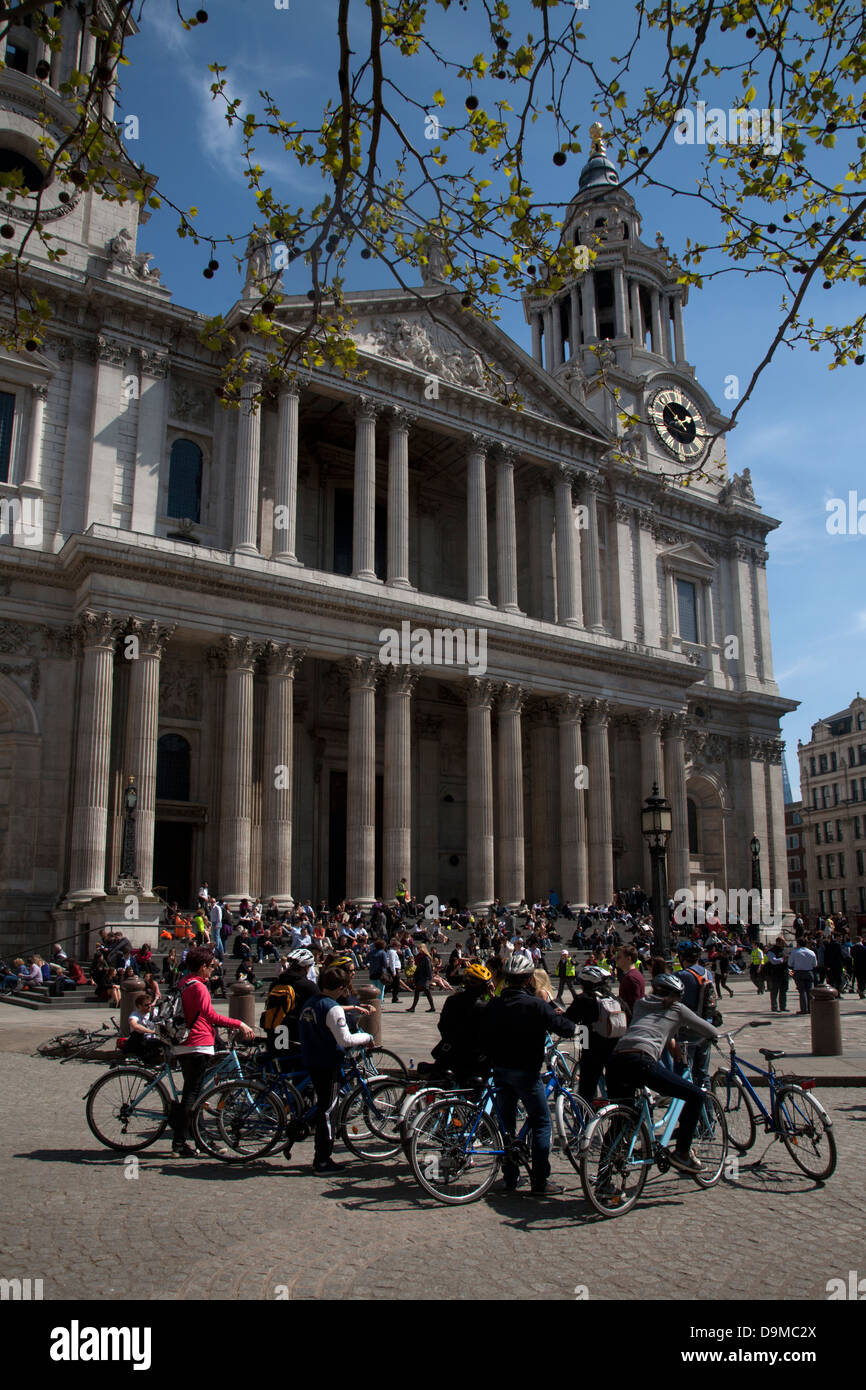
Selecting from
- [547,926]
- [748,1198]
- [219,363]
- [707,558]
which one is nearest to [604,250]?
[707,558]

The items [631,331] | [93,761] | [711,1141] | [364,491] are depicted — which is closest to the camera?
[711,1141]

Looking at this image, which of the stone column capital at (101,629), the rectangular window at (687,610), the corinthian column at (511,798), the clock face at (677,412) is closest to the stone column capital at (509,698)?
the corinthian column at (511,798)

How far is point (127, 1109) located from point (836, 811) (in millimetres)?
86284

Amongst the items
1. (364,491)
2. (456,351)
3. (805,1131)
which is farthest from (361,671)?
(805,1131)

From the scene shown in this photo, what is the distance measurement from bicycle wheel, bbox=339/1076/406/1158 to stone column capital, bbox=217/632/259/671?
2494cm

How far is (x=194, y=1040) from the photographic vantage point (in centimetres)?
970

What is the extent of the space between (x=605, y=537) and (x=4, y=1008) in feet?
112

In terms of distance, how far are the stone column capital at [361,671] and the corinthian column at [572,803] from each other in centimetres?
900

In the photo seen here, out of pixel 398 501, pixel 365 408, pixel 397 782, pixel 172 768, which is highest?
pixel 365 408

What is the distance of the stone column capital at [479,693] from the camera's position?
130 ft

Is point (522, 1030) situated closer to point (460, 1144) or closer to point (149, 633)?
point (460, 1144)

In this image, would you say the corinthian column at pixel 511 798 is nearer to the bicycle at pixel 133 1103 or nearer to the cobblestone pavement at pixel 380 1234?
the cobblestone pavement at pixel 380 1234

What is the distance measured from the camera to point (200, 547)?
1345 inches

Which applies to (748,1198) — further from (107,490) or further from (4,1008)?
(107,490)
